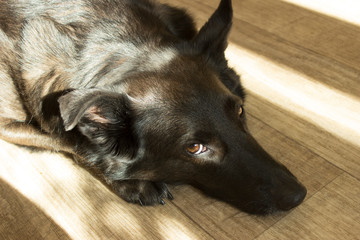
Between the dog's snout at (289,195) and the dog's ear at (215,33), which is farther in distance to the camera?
the dog's ear at (215,33)

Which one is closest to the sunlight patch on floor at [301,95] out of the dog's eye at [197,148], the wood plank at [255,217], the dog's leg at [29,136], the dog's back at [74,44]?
the wood plank at [255,217]

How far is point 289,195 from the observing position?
201 centimetres

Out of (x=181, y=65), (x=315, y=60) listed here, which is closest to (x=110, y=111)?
(x=181, y=65)

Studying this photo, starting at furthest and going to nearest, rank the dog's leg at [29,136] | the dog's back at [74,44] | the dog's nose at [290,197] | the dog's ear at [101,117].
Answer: the dog's leg at [29,136], the dog's back at [74,44], the dog's nose at [290,197], the dog's ear at [101,117]

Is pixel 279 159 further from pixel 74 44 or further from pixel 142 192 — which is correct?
pixel 74 44

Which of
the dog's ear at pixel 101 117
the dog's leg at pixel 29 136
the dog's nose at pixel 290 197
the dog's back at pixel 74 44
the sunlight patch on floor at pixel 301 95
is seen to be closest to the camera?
the dog's ear at pixel 101 117

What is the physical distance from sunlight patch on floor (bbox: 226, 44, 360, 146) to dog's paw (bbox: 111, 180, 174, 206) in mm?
1044

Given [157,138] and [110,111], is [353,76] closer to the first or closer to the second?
[157,138]

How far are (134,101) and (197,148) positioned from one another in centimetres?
39

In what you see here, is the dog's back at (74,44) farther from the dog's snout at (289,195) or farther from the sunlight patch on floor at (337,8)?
the sunlight patch on floor at (337,8)

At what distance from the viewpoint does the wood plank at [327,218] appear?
210cm

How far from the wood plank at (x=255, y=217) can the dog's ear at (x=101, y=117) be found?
1.55ft

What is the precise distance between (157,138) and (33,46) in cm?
92

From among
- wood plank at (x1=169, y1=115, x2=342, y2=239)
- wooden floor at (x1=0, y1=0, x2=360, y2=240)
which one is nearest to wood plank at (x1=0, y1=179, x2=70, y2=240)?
wooden floor at (x1=0, y1=0, x2=360, y2=240)
